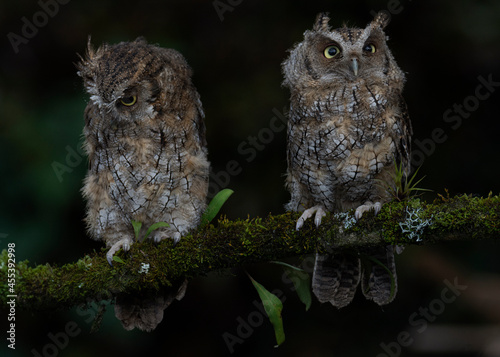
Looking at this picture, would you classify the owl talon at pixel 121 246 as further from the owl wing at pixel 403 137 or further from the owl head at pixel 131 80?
the owl wing at pixel 403 137

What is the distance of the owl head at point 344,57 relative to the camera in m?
2.75

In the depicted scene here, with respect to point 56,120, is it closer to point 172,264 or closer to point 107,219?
point 107,219

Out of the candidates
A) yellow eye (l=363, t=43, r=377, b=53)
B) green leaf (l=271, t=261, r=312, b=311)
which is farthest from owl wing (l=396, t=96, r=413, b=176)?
green leaf (l=271, t=261, r=312, b=311)

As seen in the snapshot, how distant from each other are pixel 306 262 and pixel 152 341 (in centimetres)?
121

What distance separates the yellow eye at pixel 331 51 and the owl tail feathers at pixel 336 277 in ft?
3.26

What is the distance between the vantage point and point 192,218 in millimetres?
2934

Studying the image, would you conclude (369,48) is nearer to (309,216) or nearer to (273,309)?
(309,216)

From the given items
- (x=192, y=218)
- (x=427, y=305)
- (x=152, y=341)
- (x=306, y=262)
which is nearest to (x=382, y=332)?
(x=427, y=305)

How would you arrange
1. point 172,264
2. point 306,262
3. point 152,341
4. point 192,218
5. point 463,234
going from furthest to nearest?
point 152,341
point 306,262
point 192,218
point 172,264
point 463,234

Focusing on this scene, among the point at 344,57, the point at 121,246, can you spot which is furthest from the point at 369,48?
Answer: the point at 121,246

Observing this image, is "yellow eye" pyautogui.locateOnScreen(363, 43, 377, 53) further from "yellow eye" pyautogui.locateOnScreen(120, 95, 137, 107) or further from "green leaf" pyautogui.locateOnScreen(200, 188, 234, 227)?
"yellow eye" pyautogui.locateOnScreen(120, 95, 137, 107)

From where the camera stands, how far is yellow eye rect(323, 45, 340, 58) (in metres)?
2.80

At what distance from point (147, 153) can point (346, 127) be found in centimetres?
95

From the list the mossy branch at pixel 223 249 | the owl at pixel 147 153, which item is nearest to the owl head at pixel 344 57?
the owl at pixel 147 153
